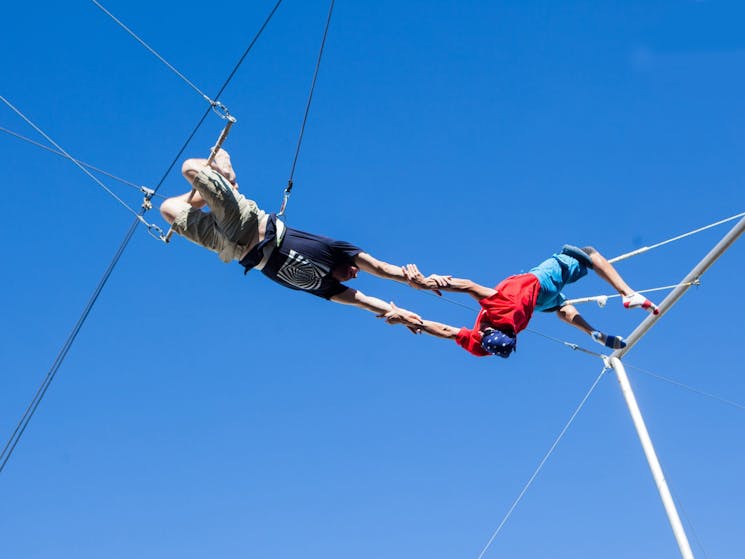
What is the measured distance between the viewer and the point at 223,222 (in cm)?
795

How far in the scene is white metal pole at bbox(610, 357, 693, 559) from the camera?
8984 millimetres

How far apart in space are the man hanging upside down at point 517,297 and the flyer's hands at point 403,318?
0.02 metres

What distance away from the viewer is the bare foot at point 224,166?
8055 millimetres

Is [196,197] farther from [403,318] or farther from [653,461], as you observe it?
[653,461]

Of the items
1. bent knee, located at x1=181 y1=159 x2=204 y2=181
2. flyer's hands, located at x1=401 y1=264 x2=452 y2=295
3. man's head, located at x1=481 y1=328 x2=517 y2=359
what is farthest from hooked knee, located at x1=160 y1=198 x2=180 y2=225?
man's head, located at x1=481 y1=328 x2=517 y2=359

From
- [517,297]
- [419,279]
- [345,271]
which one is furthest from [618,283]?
[345,271]

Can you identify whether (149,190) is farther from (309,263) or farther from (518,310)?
(518,310)

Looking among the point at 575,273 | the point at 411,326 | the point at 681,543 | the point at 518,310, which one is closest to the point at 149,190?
the point at 411,326

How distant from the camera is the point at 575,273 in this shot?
918 centimetres

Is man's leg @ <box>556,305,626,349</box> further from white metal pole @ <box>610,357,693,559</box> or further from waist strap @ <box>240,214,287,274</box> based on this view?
waist strap @ <box>240,214,287,274</box>

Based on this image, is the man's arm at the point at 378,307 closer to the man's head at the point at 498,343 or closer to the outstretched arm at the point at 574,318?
the man's head at the point at 498,343

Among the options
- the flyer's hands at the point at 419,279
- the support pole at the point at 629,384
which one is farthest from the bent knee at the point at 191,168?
the support pole at the point at 629,384

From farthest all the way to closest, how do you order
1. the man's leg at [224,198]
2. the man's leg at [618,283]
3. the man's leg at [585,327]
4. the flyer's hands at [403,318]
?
the man's leg at [585,327], the man's leg at [618,283], the flyer's hands at [403,318], the man's leg at [224,198]

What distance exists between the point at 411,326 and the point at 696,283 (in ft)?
8.55
